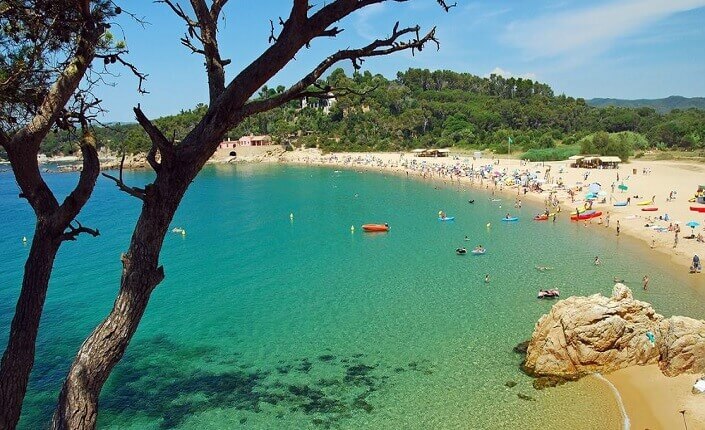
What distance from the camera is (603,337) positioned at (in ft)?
53.2

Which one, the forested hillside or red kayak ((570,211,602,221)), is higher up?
the forested hillside

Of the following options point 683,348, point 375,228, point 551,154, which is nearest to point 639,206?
point 375,228

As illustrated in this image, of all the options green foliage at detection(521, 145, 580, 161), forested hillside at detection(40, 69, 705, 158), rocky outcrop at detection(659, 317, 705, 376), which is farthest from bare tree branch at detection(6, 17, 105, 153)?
forested hillside at detection(40, 69, 705, 158)

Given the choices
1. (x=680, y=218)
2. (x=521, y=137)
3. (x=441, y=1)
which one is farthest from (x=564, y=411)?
(x=521, y=137)

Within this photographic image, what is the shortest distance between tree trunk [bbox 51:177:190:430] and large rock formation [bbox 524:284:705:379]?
593 inches

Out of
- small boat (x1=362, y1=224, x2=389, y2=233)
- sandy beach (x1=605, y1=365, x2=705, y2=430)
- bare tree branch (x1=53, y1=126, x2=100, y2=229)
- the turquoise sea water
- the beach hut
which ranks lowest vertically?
the turquoise sea water

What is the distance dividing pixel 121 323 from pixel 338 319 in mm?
18609

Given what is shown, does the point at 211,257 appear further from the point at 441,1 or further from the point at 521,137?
the point at 521,137

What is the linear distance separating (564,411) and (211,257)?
26.7 m

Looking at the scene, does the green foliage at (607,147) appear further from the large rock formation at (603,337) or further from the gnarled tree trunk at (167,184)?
the gnarled tree trunk at (167,184)

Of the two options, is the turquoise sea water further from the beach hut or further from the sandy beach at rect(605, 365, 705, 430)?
the beach hut

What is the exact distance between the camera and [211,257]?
3544 cm

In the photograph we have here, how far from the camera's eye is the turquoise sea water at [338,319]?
15.0m

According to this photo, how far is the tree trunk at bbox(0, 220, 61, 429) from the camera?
4.72m
